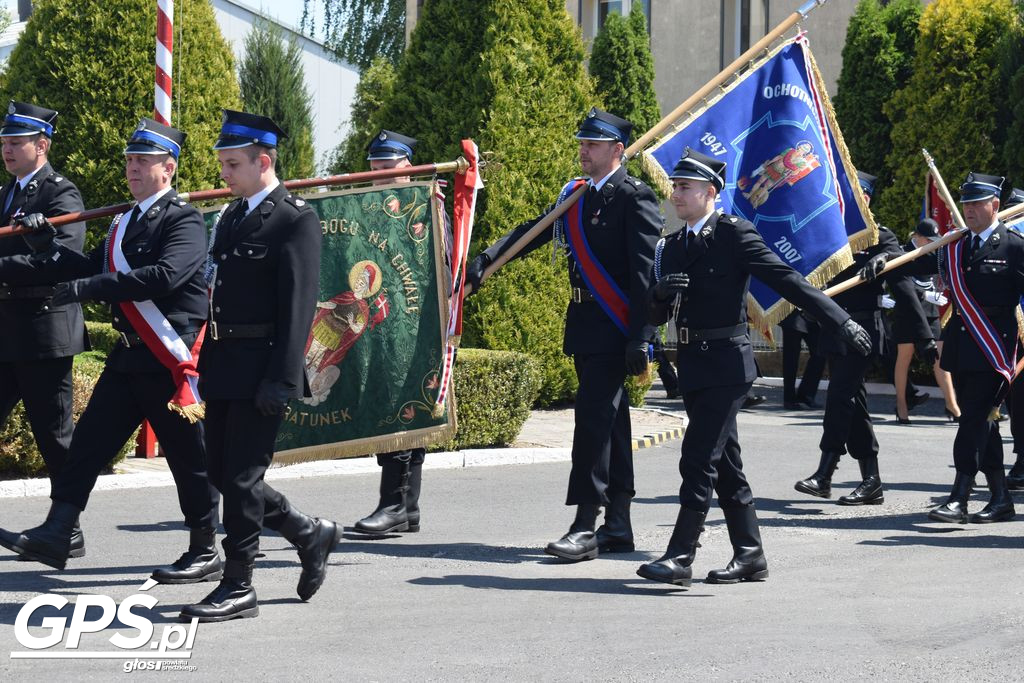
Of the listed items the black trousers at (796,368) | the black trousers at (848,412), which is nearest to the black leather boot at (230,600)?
the black trousers at (848,412)

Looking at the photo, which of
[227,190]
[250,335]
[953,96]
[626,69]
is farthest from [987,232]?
[626,69]

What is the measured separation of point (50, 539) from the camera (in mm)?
6293

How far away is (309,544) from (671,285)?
6.44 ft

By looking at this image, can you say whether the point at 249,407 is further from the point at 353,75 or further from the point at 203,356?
the point at 353,75

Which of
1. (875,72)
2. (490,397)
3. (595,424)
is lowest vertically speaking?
(490,397)

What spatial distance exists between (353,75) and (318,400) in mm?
41268

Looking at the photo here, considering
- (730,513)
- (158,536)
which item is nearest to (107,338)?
(158,536)

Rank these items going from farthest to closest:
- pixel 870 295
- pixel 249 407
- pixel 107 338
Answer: pixel 107 338 → pixel 870 295 → pixel 249 407

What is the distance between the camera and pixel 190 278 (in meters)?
6.47

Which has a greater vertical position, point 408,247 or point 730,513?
point 408,247

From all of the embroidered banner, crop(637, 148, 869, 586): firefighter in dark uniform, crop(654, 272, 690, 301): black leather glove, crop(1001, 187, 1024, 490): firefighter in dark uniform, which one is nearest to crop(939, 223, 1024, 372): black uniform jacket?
crop(1001, 187, 1024, 490): firefighter in dark uniform

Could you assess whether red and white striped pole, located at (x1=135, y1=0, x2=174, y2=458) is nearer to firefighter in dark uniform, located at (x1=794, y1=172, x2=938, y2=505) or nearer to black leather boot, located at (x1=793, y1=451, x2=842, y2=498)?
black leather boot, located at (x1=793, y1=451, x2=842, y2=498)

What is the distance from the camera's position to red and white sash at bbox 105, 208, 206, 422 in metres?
6.30

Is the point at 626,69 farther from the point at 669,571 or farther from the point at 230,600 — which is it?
the point at 230,600
